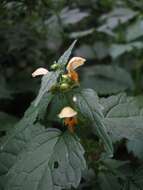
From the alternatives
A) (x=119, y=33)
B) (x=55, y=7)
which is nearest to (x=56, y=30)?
(x=55, y=7)

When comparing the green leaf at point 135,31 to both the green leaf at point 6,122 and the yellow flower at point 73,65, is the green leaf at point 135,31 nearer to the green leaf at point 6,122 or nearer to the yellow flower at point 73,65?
the green leaf at point 6,122

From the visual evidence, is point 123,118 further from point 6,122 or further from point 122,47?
point 122,47

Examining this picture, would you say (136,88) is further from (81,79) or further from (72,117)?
(72,117)

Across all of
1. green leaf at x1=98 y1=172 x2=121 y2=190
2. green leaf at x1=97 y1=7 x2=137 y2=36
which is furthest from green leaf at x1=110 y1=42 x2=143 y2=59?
green leaf at x1=98 y1=172 x2=121 y2=190

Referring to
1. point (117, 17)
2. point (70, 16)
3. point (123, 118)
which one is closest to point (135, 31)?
point (117, 17)

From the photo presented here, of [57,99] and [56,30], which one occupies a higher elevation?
[56,30]

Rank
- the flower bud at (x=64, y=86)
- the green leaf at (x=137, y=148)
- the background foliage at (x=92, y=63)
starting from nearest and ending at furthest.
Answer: the flower bud at (x=64, y=86), the background foliage at (x=92, y=63), the green leaf at (x=137, y=148)

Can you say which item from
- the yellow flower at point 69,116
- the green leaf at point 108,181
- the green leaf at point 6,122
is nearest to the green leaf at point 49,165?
the yellow flower at point 69,116

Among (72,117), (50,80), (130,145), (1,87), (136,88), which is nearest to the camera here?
(50,80)
